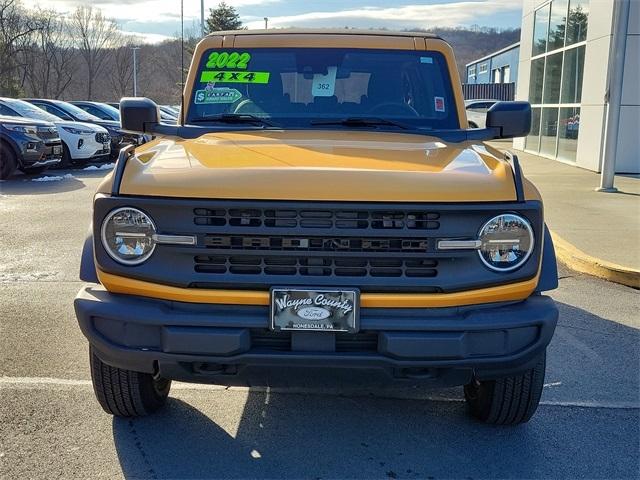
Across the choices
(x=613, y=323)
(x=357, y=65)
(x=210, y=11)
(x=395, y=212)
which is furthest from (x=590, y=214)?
(x=210, y=11)

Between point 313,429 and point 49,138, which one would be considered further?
point 49,138

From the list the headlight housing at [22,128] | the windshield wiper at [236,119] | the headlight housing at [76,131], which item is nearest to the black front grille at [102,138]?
the headlight housing at [76,131]

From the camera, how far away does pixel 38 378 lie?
3.80 metres

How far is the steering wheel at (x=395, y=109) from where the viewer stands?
3.92m

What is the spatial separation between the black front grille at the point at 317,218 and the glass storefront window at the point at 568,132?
14012mm

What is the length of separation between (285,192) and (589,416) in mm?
2098

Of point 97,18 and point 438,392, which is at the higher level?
point 97,18

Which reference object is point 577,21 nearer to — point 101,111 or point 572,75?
point 572,75

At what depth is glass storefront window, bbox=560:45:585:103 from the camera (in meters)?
15.4

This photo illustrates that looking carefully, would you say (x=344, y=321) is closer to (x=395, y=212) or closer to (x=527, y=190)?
(x=395, y=212)

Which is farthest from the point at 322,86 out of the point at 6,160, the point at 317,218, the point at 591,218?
the point at 6,160

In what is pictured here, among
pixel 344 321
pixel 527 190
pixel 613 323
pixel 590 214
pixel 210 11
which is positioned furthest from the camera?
pixel 210 11

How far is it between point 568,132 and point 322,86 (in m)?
13.8

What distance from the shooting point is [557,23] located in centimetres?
1733
